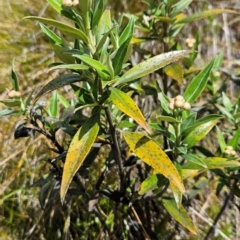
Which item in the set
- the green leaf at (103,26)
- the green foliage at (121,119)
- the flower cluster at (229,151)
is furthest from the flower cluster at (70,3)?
the flower cluster at (229,151)

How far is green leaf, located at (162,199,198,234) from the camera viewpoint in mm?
1229

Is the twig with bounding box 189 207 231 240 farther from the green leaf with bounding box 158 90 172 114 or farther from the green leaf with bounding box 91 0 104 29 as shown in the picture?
the green leaf with bounding box 91 0 104 29

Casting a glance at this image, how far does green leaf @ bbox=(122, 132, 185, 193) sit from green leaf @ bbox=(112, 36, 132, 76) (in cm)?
17

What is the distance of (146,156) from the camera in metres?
1.05

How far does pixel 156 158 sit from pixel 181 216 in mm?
294

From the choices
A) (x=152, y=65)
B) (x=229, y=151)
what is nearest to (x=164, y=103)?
(x=152, y=65)

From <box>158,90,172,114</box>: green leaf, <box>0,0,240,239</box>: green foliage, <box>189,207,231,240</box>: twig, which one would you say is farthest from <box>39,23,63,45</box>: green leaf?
<box>189,207,231,240</box>: twig

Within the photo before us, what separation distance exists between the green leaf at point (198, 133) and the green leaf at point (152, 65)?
0.83 ft

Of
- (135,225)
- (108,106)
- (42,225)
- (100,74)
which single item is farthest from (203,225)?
(100,74)

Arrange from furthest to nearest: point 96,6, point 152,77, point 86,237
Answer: point 152,77
point 86,237
point 96,6

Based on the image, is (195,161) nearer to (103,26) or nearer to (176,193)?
(176,193)

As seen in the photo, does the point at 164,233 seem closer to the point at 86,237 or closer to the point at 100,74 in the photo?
the point at 86,237

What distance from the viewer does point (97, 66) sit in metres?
0.99

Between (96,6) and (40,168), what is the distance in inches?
44.0
